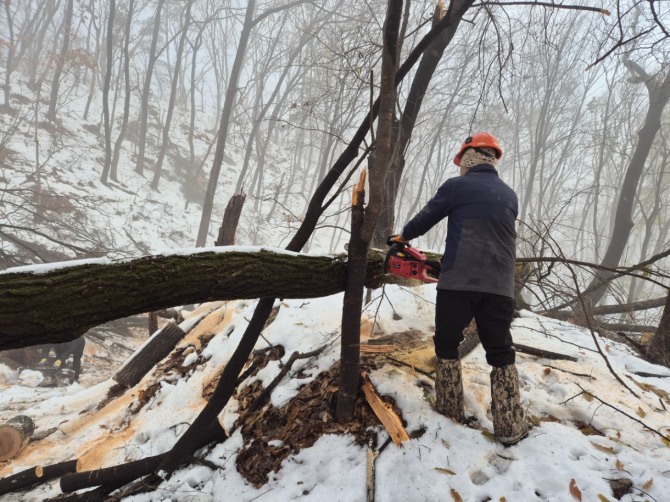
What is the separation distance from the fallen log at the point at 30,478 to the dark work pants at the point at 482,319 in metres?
3.25

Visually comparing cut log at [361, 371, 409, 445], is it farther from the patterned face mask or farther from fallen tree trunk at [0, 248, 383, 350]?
the patterned face mask

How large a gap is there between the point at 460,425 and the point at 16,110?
24.5 meters

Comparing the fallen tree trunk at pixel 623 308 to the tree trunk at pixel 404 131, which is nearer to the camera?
the tree trunk at pixel 404 131

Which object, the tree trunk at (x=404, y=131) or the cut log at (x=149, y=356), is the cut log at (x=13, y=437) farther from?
the tree trunk at (x=404, y=131)

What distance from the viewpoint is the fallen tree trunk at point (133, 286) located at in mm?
1546

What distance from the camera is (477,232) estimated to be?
2256mm

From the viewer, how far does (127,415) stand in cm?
373

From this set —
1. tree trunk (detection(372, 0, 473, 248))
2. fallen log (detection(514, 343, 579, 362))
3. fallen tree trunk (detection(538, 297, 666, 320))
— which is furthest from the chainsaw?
fallen tree trunk (detection(538, 297, 666, 320))

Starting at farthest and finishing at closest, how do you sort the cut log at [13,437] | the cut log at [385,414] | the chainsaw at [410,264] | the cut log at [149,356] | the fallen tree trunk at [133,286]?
the cut log at [149,356] → the cut log at [13,437] → the chainsaw at [410,264] → the cut log at [385,414] → the fallen tree trunk at [133,286]

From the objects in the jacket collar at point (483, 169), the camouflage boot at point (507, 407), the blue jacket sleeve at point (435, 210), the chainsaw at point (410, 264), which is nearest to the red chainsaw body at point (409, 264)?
the chainsaw at point (410, 264)

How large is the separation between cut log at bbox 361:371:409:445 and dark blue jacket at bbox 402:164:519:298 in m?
0.95

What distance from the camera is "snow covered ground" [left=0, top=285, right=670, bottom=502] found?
207 centimetres

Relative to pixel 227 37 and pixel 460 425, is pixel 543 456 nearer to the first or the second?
pixel 460 425

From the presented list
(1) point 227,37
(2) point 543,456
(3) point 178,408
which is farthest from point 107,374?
(1) point 227,37
